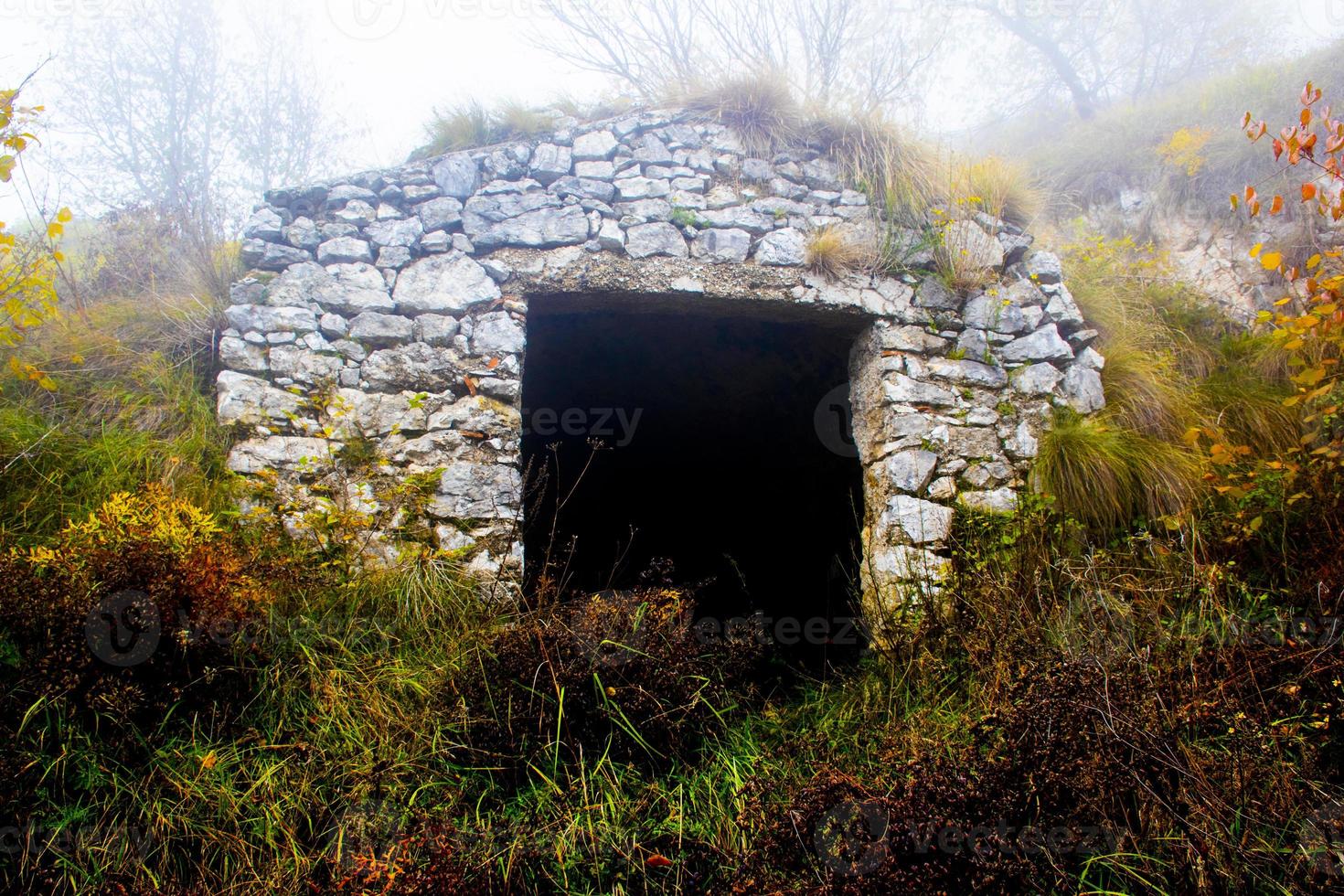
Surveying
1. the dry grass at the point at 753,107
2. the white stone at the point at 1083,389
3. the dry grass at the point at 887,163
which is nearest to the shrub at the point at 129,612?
the dry grass at the point at 753,107

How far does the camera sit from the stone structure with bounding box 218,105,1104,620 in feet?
11.4

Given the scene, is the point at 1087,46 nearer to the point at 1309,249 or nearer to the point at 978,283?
the point at 1309,249

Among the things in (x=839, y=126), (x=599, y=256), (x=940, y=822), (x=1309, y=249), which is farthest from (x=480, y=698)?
(x=1309, y=249)

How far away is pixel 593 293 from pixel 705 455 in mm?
3113

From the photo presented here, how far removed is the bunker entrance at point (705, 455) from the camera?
5.47 m

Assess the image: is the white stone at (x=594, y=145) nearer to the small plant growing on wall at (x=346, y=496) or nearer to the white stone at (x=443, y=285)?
the white stone at (x=443, y=285)

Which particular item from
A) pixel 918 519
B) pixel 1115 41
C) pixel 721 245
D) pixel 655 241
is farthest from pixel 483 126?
pixel 1115 41

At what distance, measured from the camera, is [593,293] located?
12.9 feet

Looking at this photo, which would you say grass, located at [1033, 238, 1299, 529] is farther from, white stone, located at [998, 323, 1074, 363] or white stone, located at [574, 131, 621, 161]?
white stone, located at [574, 131, 621, 161]

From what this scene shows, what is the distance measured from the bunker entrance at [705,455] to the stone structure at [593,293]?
60 cm

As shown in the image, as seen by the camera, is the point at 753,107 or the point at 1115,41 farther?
the point at 1115,41

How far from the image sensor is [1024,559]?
3.51 meters

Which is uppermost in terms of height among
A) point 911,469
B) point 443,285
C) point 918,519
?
point 443,285

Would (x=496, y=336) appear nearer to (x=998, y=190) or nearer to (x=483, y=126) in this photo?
(x=483, y=126)
